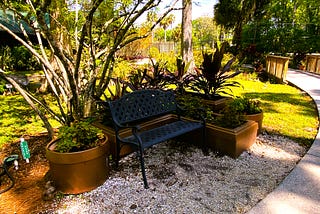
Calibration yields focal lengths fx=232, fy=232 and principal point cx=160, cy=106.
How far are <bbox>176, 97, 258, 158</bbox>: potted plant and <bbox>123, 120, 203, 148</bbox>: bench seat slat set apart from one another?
0.78ft

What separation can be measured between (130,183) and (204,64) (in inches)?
90.5

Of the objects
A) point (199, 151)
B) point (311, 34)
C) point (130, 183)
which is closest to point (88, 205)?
point (130, 183)

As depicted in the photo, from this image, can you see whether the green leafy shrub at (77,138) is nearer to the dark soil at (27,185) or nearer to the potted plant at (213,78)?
the dark soil at (27,185)

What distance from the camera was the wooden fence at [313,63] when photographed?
10062mm

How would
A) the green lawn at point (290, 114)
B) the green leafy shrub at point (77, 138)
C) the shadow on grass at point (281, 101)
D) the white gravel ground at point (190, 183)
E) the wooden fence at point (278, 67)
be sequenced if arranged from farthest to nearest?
the wooden fence at point (278, 67)
the shadow on grass at point (281, 101)
the green lawn at point (290, 114)
the green leafy shrub at point (77, 138)
the white gravel ground at point (190, 183)

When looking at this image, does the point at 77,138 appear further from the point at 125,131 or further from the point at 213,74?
the point at 213,74

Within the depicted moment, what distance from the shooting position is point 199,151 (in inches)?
120

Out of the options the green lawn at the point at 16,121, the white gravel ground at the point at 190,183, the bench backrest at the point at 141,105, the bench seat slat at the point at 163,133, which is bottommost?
the green lawn at the point at 16,121

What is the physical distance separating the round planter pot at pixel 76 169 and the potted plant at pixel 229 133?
140 centimetres

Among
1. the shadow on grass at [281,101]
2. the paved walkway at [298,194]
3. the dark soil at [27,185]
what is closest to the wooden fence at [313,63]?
the shadow on grass at [281,101]

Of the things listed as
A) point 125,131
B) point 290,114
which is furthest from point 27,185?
point 290,114

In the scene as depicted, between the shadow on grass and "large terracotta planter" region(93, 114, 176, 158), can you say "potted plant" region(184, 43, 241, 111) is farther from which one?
the shadow on grass

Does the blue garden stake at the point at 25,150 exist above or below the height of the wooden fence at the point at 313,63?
below

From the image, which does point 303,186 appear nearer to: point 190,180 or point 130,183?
point 190,180
